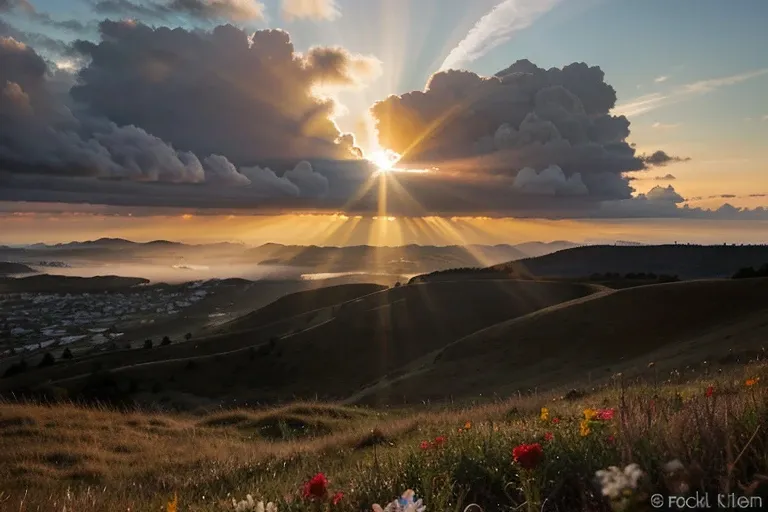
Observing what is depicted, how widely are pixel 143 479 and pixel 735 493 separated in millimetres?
8718

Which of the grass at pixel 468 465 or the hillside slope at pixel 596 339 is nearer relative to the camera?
the grass at pixel 468 465

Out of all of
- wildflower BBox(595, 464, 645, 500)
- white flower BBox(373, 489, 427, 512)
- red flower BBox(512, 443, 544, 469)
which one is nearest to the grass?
wildflower BBox(595, 464, 645, 500)

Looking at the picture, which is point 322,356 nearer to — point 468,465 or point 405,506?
point 468,465

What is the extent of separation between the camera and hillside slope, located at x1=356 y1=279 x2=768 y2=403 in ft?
90.4

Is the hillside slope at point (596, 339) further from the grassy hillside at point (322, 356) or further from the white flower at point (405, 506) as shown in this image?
the white flower at point (405, 506)

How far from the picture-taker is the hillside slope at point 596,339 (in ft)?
90.4

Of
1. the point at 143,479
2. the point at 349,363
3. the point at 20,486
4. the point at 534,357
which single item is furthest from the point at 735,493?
the point at 349,363

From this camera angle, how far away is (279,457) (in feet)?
29.2

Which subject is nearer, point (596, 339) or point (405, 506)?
point (405, 506)

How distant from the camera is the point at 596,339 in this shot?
34969 millimetres

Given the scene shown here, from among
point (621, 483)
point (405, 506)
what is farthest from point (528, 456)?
point (405, 506)

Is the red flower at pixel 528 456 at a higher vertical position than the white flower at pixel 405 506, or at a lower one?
higher

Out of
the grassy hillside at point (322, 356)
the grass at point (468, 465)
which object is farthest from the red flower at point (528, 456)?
the grassy hillside at point (322, 356)

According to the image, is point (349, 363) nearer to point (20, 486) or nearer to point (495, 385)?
point (495, 385)
